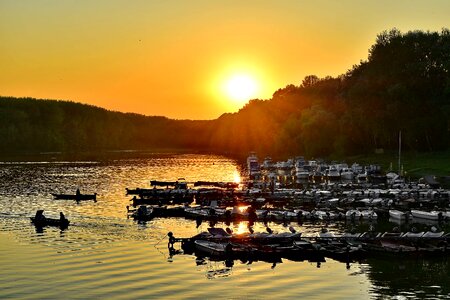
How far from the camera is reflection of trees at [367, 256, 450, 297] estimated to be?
2052 inches

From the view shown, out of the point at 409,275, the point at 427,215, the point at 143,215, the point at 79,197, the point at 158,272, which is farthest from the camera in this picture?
the point at 79,197

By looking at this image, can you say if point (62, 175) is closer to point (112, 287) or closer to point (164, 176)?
point (164, 176)

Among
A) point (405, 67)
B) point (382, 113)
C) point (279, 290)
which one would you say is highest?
point (405, 67)

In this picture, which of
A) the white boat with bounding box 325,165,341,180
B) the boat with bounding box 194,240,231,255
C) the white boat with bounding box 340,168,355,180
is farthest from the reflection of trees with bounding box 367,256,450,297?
the white boat with bounding box 325,165,341,180

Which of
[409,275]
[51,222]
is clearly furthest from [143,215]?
[409,275]

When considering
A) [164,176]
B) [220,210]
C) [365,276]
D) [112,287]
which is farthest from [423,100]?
[112,287]

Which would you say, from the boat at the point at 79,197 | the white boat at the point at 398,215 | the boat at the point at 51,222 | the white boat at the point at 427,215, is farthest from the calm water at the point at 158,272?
the boat at the point at 79,197

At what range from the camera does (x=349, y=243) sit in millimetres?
65875

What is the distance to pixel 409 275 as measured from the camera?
56.6 m

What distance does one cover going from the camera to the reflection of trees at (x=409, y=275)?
52125 millimetres

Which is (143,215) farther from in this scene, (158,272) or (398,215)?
(398,215)

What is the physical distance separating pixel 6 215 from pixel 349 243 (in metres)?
53.5

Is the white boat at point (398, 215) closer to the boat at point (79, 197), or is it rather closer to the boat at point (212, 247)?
the boat at point (212, 247)

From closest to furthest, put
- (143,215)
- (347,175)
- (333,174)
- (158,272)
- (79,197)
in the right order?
(158,272)
(143,215)
(79,197)
(347,175)
(333,174)
